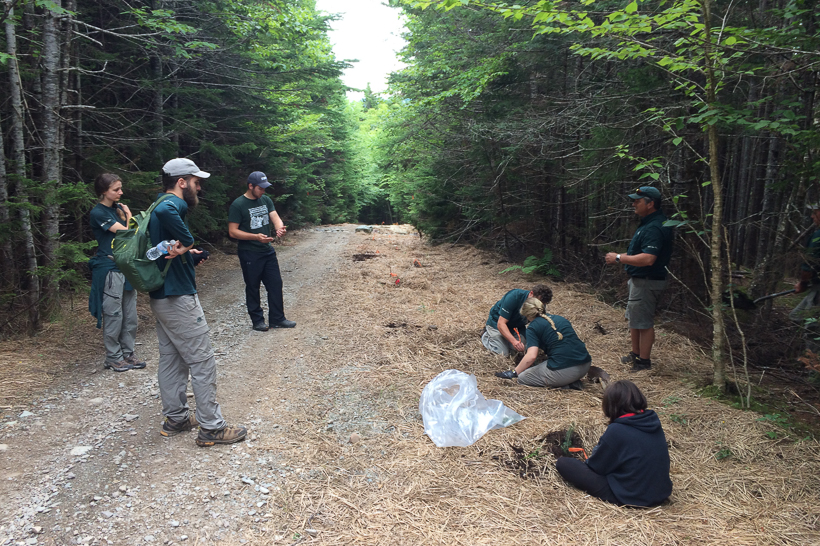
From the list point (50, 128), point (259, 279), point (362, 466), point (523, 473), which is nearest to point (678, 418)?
point (523, 473)

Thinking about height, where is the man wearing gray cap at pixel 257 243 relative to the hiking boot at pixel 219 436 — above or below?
above

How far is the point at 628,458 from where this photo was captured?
2.94 m

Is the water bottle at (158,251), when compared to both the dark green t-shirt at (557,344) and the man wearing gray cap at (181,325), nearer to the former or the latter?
the man wearing gray cap at (181,325)

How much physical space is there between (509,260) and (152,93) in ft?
30.2

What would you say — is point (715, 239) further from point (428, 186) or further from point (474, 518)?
point (428, 186)

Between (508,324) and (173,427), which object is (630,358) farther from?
(173,427)

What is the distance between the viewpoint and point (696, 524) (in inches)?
110

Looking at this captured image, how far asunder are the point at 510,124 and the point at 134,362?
690 cm

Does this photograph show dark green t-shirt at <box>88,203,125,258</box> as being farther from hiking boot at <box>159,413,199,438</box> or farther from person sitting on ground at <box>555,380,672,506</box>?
person sitting on ground at <box>555,380,672,506</box>

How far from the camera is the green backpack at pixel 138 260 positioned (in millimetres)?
3244

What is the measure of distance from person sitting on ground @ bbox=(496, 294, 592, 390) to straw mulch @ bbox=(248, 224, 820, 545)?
126 millimetres

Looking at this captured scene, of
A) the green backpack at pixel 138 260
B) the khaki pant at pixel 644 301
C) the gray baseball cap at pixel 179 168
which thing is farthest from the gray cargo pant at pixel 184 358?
the khaki pant at pixel 644 301

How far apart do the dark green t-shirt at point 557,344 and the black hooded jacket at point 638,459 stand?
164cm

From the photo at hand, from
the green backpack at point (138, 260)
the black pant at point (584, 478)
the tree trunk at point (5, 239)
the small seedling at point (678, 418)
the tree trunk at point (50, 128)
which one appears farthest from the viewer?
the tree trunk at point (50, 128)
